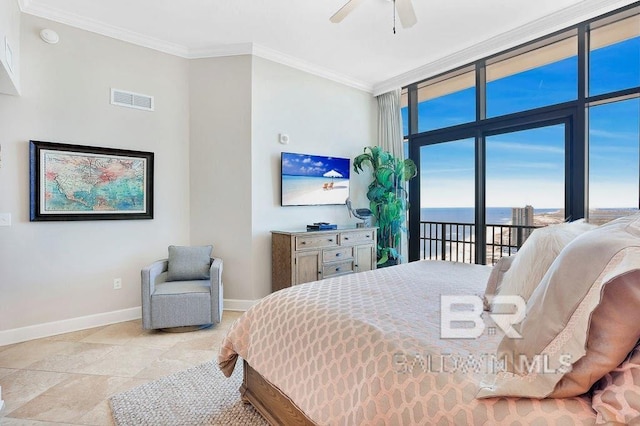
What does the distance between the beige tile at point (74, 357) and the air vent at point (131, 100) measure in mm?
2384

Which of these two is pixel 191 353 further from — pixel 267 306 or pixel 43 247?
Answer: pixel 43 247

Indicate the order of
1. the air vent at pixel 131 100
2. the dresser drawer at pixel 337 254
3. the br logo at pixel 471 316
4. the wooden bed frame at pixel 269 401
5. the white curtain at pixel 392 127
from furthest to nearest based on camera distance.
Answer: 1. the white curtain at pixel 392 127
2. the dresser drawer at pixel 337 254
3. the air vent at pixel 131 100
4. the wooden bed frame at pixel 269 401
5. the br logo at pixel 471 316

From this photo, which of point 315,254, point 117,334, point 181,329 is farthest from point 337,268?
point 117,334

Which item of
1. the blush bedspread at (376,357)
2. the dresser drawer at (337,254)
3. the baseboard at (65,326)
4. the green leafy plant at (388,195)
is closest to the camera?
the blush bedspread at (376,357)

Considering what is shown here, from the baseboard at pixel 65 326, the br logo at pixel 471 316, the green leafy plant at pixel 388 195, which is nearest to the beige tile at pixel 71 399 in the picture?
the baseboard at pixel 65 326

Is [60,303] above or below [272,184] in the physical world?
below

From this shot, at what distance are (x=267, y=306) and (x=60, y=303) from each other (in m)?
2.70

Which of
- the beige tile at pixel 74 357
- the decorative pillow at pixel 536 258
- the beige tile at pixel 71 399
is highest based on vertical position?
the decorative pillow at pixel 536 258

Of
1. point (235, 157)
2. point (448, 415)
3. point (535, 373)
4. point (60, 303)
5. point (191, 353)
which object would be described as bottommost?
point (191, 353)

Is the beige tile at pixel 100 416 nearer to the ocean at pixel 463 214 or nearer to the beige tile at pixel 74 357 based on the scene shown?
the beige tile at pixel 74 357

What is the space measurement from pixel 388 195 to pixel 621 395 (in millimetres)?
3882

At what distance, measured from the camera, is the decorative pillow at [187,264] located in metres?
3.37

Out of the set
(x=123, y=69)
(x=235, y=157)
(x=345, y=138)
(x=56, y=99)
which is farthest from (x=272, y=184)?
(x=56, y=99)

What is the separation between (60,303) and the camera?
3.11 metres
